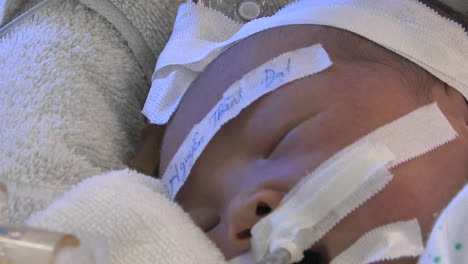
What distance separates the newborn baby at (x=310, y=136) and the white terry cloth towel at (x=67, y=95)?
0.10 m

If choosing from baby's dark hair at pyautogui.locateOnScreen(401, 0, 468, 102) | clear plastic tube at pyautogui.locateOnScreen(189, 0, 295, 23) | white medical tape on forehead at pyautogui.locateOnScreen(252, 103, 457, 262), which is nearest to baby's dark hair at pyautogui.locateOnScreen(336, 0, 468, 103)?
baby's dark hair at pyautogui.locateOnScreen(401, 0, 468, 102)

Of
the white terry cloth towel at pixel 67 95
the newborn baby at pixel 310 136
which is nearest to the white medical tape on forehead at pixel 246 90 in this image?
the newborn baby at pixel 310 136

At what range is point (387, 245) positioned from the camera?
52cm

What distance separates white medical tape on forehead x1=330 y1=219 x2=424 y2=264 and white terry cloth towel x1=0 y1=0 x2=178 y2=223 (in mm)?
308

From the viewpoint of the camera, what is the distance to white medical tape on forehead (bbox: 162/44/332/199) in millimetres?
642

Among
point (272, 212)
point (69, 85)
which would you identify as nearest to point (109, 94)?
point (69, 85)

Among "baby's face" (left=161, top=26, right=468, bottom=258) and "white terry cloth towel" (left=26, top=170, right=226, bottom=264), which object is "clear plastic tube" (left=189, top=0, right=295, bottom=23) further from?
"white terry cloth towel" (left=26, top=170, right=226, bottom=264)

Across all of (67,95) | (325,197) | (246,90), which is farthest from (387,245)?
(67,95)

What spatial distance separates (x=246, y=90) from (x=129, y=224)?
A: 0.19 metres

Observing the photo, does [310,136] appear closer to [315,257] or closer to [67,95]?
[315,257]

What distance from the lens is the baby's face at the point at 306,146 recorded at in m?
0.55

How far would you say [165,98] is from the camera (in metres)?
0.77

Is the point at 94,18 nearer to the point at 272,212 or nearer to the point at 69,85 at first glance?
the point at 69,85

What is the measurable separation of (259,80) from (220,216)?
15 centimetres
